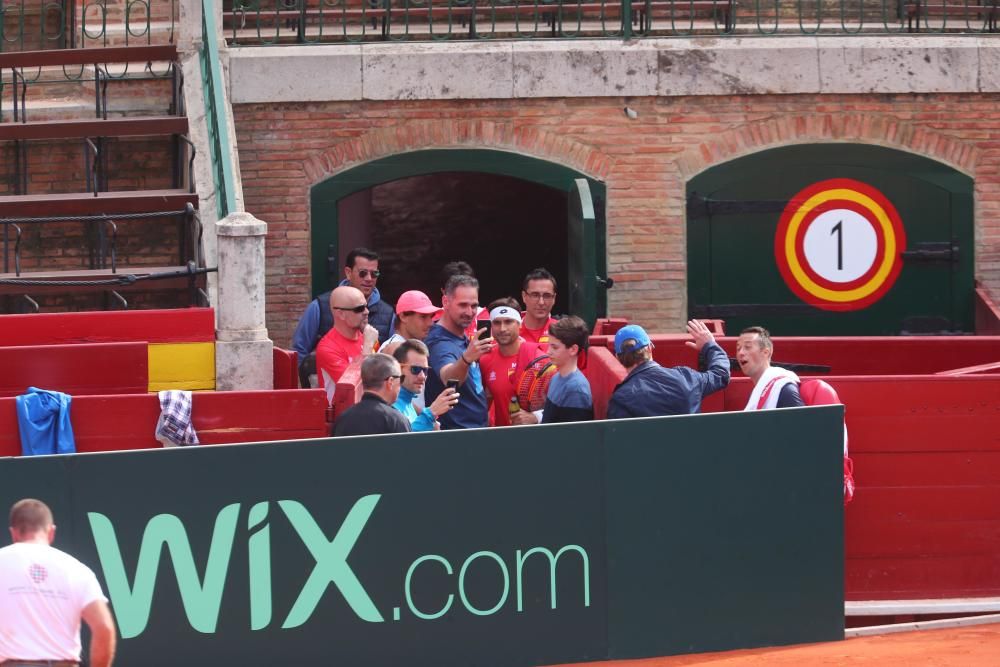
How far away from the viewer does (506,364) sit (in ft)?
33.3

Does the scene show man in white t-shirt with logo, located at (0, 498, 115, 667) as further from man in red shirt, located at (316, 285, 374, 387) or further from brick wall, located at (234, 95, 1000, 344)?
brick wall, located at (234, 95, 1000, 344)

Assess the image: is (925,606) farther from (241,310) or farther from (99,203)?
(99,203)

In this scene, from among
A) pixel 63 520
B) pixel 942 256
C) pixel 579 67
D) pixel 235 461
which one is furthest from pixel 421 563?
pixel 942 256

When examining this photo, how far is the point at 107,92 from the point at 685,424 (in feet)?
24.9

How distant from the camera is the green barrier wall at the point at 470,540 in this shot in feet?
26.8

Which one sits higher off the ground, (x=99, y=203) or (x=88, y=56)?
(x=88, y=56)

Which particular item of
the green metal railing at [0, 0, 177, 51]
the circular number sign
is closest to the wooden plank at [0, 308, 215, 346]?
the green metal railing at [0, 0, 177, 51]

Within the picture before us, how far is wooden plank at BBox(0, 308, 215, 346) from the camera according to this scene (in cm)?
1062

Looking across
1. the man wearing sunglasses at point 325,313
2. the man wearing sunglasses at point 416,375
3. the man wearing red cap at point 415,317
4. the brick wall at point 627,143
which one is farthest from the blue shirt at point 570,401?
the brick wall at point 627,143

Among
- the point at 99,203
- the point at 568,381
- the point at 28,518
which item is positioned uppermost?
the point at 99,203

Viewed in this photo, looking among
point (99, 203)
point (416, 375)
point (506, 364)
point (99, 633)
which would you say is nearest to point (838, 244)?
point (506, 364)

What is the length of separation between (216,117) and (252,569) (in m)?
5.02

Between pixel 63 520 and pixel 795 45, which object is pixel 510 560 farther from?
pixel 795 45

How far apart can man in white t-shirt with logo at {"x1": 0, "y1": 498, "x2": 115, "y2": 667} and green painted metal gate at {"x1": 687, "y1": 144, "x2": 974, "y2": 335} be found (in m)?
9.29
